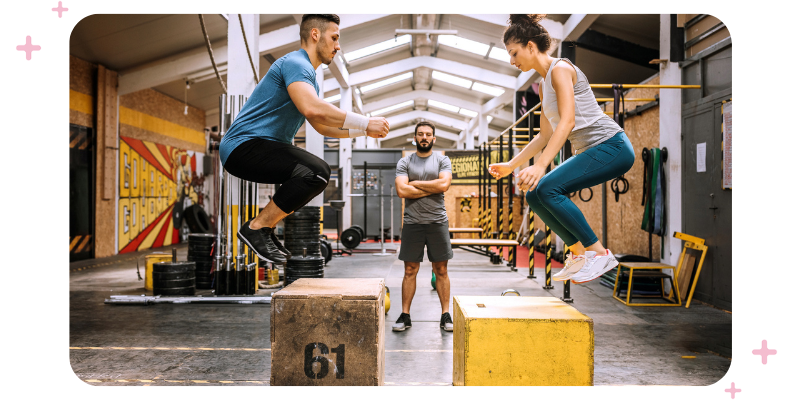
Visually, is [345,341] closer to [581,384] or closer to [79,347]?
[581,384]

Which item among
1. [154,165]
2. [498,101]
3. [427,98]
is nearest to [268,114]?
[154,165]

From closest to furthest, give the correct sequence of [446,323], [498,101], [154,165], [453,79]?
[446,323], [154,165], [453,79], [498,101]

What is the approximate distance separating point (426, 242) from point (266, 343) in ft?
4.35

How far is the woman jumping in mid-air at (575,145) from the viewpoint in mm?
1978

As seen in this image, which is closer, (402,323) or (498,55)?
(402,323)

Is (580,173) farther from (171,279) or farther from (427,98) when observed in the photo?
(427,98)

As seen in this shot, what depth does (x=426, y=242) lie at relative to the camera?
146 inches

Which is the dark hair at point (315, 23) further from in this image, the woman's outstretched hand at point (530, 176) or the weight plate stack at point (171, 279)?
the weight plate stack at point (171, 279)

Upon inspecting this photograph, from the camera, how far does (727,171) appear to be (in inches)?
171

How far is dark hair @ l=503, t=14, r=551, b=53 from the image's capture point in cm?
207

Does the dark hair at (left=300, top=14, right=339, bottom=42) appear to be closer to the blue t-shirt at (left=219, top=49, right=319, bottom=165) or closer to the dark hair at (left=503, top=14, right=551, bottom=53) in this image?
the blue t-shirt at (left=219, top=49, right=319, bottom=165)

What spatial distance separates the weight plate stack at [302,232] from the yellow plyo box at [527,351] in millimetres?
4526

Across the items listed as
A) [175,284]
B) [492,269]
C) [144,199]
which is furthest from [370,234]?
[175,284]
